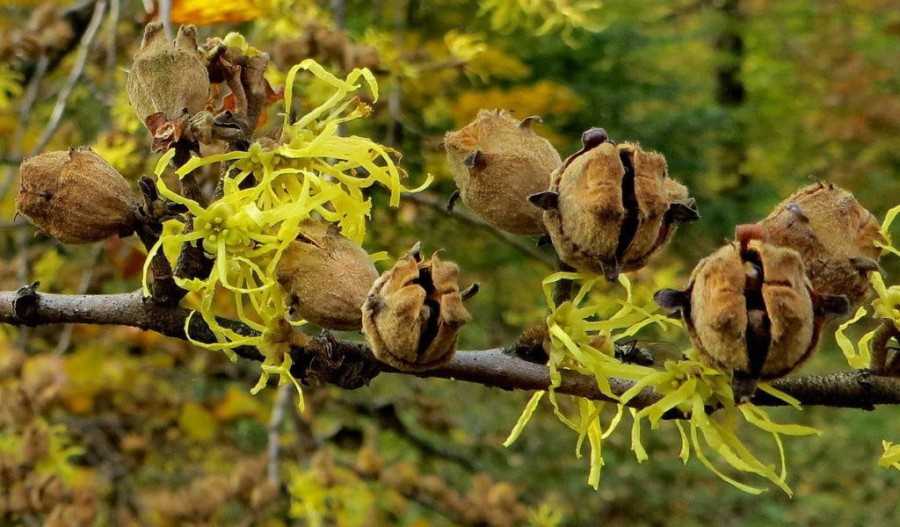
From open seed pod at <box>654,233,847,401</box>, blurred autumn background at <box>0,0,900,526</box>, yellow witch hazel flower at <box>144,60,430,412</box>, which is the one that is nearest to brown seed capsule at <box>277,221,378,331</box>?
yellow witch hazel flower at <box>144,60,430,412</box>

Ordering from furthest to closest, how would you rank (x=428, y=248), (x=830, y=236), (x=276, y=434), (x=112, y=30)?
(x=428, y=248)
(x=112, y=30)
(x=276, y=434)
(x=830, y=236)

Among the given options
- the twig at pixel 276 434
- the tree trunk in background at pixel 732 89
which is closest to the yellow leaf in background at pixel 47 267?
the twig at pixel 276 434

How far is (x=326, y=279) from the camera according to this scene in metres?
1.00

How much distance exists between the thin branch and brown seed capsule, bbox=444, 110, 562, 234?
0.14 metres

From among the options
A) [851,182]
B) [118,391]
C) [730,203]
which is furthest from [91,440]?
[851,182]

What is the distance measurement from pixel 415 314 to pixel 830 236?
0.41 metres

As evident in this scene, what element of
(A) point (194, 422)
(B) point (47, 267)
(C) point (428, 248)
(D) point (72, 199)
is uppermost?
(D) point (72, 199)

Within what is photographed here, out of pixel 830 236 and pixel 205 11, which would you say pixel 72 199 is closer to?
pixel 830 236

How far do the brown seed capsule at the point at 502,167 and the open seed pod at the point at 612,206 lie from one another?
0.24 feet

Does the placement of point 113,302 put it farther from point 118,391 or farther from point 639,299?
point 118,391

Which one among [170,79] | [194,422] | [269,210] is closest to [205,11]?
[170,79]

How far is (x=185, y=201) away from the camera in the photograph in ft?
3.29

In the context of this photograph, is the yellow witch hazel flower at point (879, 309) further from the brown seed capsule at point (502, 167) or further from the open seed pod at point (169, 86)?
the open seed pod at point (169, 86)

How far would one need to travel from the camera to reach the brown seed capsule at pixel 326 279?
1.01m
